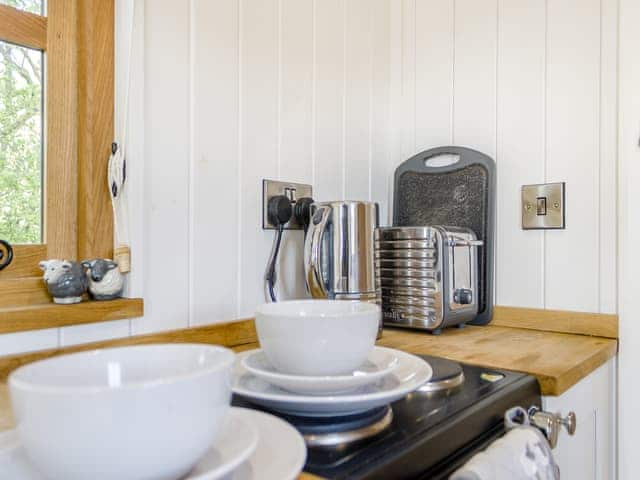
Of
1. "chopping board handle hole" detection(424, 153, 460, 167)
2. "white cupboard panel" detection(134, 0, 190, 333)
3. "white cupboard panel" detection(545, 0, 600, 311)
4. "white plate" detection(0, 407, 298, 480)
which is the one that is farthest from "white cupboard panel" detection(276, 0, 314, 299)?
"white plate" detection(0, 407, 298, 480)

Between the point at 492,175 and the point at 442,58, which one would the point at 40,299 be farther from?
the point at 442,58

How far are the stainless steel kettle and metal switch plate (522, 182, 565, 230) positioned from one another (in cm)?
47

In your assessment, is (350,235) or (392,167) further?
(392,167)

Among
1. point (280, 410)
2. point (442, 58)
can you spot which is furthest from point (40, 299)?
point (442, 58)

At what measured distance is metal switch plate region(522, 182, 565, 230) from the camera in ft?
3.87

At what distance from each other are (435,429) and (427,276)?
1.94 ft

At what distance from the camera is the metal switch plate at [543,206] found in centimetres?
118

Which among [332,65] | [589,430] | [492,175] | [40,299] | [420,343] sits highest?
[332,65]

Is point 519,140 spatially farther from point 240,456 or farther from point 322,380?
point 240,456

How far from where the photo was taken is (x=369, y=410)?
564 mm

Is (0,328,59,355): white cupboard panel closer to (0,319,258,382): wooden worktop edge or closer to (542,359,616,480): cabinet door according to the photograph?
(0,319,258,382): wooden worktop edge

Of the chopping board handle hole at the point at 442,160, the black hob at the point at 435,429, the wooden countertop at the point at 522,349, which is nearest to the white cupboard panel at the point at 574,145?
the wooden countertop at the point at 522,349

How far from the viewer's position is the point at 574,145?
1.17 m

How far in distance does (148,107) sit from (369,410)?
2.11 feet
